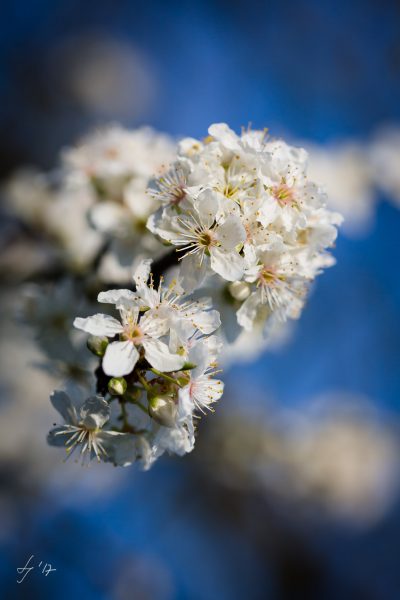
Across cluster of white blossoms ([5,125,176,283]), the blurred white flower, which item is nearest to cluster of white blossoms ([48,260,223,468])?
cluster of white blossoms ([5,125,176,283])

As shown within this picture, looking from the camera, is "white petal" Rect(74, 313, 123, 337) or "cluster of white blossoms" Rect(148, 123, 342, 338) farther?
"cluster of white blossoms" Rect(148, 123, 342, 338)

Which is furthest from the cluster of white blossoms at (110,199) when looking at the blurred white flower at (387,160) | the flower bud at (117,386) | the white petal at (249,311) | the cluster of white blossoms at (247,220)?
the blurred white flower at (387,160)

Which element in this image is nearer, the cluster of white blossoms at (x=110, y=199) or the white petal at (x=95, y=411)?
the white petal at (x=95, y=411)

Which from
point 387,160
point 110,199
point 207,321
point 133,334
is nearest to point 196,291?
point 207,321

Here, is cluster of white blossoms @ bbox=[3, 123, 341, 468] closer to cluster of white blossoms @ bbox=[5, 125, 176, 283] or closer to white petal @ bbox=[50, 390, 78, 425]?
white petal @ bbox=[50, 390, 78, 425]

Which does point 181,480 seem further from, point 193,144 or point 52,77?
point 52,77

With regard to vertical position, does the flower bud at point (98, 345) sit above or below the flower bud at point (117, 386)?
above

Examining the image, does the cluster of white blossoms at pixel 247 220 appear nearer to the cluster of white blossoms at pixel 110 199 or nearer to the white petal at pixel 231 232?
the white petal at pixel 231 232

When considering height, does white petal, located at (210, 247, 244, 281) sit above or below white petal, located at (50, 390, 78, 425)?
above
